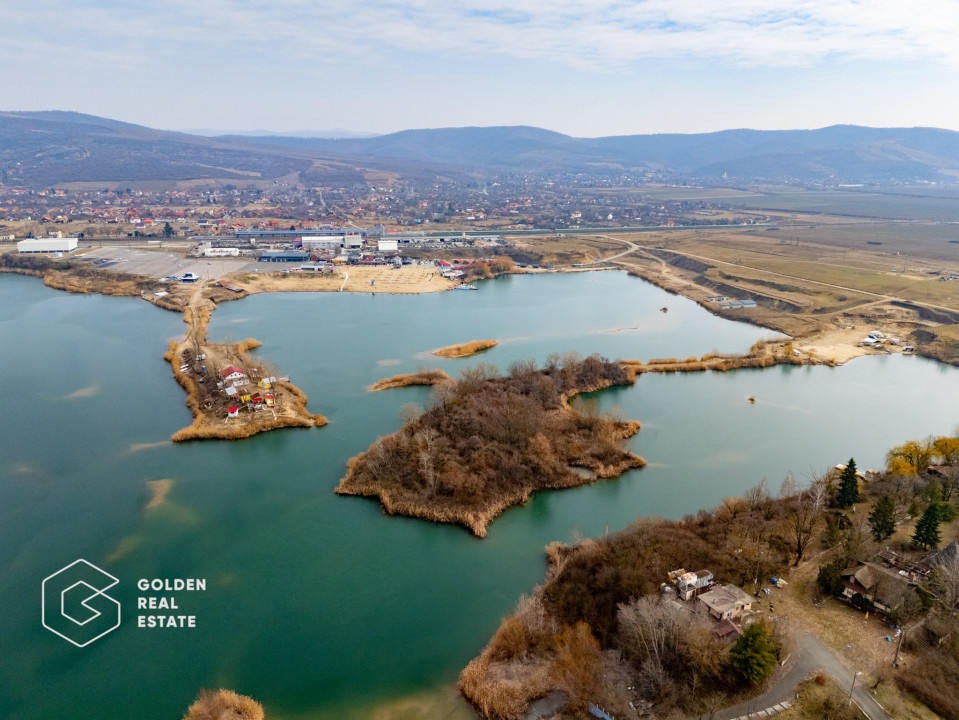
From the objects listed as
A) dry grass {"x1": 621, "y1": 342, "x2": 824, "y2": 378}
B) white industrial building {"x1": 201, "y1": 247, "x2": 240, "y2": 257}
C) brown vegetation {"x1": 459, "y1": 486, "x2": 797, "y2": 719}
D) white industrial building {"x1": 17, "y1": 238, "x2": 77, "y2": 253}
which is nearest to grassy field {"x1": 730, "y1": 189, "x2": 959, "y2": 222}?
dry grass {"x1": 621, "y1": 342, "x2": 824, "y2": 378}

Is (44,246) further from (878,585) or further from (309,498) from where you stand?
(878,585)

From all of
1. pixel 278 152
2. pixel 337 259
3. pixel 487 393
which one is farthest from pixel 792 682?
pixel 278 152

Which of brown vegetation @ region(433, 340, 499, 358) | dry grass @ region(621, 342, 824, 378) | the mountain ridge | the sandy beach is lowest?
brown vegetation @ region(433, 340, 499, 358)

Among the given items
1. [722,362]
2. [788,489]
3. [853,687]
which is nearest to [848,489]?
[788,489]

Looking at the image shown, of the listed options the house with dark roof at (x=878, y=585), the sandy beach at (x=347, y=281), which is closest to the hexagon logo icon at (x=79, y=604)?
the house with dark roof at (x=878, y=585)

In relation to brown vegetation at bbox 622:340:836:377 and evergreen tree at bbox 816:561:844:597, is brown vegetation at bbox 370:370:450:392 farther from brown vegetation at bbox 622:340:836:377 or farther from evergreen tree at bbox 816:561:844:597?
evergreen tree at bbox 816:561:844:597

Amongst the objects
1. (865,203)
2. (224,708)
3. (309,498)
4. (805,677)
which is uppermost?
(865,203)
